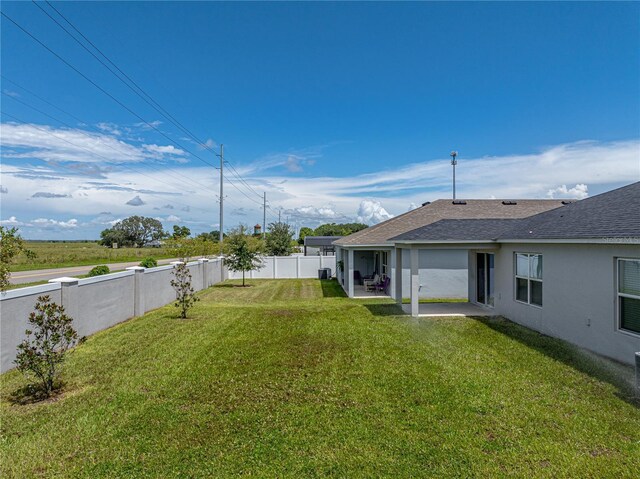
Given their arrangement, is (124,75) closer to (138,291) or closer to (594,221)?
(138,291)

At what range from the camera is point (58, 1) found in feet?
31.2

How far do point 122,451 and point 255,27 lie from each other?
49.3 feet

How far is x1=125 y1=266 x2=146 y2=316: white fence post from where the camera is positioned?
12156 mm

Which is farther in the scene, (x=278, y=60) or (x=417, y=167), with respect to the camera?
(x=417, y=167)

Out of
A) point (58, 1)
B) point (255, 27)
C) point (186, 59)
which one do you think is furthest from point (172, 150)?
point (58, 1)

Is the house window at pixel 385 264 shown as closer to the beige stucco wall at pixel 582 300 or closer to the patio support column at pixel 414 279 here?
the patio support column at pixel 414 279

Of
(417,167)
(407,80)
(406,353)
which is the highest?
(407,80)

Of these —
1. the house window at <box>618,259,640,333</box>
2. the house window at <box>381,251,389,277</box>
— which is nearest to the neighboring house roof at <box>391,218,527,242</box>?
the house window at <box>618,259,640,333</box>

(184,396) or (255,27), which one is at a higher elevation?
(255,27)

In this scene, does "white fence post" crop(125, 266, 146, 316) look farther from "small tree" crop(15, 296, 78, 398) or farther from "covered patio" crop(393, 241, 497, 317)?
"covered patio" crop(393, 241, 497, 317)

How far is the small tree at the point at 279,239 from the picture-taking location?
37156 mm

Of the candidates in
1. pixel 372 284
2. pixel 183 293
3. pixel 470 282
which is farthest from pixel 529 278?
pixel 183 293

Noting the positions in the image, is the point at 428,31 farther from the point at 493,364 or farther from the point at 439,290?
the point at 493,364

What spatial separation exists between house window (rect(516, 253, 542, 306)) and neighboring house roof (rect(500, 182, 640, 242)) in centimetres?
73
